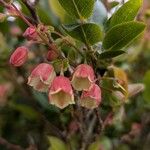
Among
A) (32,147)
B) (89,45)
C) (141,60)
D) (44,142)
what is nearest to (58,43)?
(89,45)

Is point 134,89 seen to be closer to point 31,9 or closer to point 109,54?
point 109,54

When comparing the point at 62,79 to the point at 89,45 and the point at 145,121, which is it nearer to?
the point at 89,45

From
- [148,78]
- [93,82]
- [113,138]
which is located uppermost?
[93,82]

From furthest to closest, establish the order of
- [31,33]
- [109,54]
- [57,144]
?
[57,144]
[109,54]
[31,33]

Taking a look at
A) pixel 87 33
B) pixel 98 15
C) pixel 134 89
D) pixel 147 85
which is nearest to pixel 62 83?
pixel 87 33

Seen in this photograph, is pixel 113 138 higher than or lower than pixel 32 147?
lower

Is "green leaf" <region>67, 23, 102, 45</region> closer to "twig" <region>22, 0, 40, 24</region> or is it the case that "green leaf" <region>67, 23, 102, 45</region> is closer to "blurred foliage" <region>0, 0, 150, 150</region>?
"twig" <region>22, 0, 40, 24</region>

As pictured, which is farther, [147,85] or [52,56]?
[147,85]
